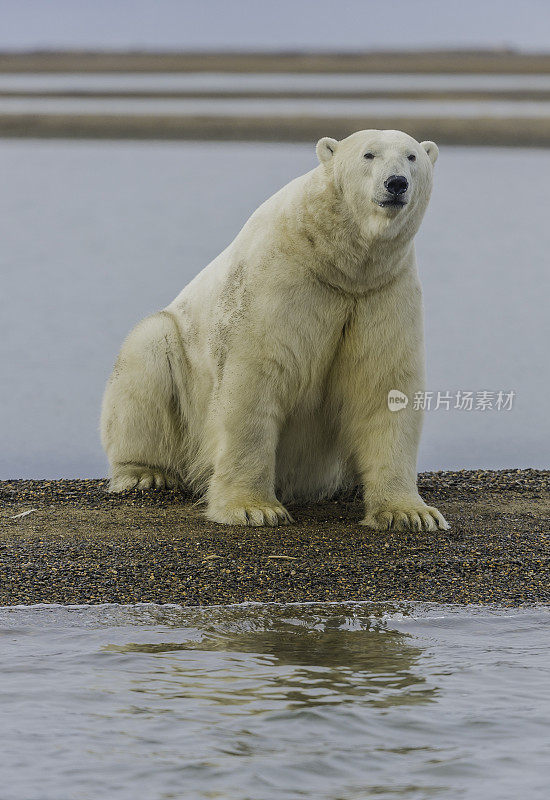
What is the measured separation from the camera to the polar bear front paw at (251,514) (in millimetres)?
4004

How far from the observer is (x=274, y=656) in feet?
9.05

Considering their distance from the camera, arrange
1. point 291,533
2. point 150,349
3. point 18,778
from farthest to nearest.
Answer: point 150,349, point 291,533, point 18,778

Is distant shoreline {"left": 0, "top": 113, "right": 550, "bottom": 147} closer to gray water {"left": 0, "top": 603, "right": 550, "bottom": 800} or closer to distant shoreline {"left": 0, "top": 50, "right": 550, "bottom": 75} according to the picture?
distant shoreline {"left": 0, "top": 50, "right": 550, "bottom": 75}

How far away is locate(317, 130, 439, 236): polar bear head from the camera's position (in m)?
3.71

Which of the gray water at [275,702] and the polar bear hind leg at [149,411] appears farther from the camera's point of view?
the polar bear hind leg at [149,411]

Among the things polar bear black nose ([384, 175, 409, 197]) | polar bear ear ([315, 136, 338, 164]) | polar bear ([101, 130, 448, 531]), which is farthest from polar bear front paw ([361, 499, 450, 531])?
polar bear ear ([315, 136, 338, 164])

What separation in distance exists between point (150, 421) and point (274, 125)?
485 inches

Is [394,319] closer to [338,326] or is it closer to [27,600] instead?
[338,326]

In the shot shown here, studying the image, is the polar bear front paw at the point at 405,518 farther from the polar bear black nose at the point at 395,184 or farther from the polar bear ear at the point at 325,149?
the polar bear ear at the point at 325,149

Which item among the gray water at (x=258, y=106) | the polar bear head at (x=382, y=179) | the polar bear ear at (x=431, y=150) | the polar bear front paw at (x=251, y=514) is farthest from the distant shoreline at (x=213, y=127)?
the polar bear front paw at (x=251, y=514)

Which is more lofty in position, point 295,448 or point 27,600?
point 295,448

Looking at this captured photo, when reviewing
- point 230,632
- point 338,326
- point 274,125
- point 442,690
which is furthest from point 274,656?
point 274,125

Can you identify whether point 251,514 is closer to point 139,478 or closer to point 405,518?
point 405,518

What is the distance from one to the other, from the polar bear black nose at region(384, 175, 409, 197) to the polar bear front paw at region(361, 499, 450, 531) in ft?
3.30
